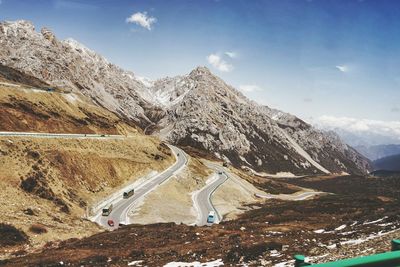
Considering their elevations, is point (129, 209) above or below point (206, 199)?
above

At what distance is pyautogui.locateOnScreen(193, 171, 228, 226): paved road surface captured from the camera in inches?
3147

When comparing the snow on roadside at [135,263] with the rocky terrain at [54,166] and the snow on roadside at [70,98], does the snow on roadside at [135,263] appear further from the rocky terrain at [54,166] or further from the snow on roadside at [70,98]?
the snow on roadside at [70,98]

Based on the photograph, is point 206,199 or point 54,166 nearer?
point 54,166

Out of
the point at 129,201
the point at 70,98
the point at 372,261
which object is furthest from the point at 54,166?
the point at 372,261

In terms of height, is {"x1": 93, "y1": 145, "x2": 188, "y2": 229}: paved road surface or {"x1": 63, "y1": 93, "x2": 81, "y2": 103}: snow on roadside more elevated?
{"x1": 63, "y1": 93, "x2": 81, "y2": 103}: snow on roadside

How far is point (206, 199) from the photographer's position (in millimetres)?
97375

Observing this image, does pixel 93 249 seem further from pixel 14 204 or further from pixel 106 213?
pixel 106 213

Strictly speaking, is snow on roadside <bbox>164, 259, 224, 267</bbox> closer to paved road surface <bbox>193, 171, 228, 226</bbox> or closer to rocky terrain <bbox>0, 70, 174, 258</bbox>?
rocky terrain <bbox>0, 70, 174, 258</bbox>

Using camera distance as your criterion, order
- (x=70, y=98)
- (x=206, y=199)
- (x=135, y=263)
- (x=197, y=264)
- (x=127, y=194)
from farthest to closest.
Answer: (x=70, y=98) < (x=206, y=199) < (x=127, y=194) < (x=135, y=263) < (x=197, y=264)

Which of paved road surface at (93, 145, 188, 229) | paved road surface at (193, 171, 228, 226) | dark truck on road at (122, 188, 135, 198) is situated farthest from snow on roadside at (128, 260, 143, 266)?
dark truck on road at (122, 188, 135, 198)

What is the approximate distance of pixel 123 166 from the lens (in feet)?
295

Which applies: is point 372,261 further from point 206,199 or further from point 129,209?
point 206,199

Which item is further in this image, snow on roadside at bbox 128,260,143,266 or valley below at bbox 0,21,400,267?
valley below at bbox 0,21,400,267

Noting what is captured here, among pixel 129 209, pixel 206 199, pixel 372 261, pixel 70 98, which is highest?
pixel 70 98
